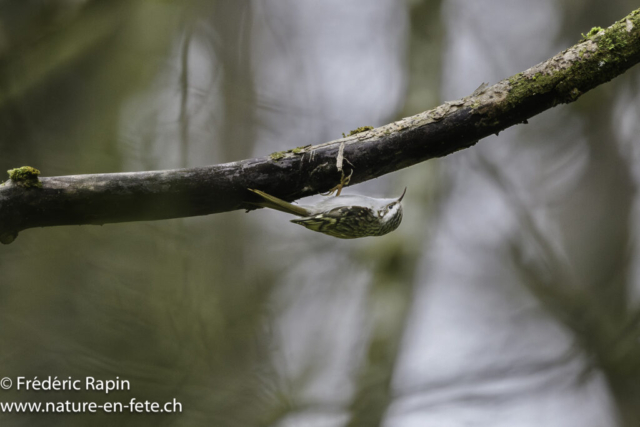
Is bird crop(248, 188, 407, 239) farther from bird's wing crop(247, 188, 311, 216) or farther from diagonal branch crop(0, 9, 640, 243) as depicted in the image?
diagonal branch crop(0, 9, 640, 243)

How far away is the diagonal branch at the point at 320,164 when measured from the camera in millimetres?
1451

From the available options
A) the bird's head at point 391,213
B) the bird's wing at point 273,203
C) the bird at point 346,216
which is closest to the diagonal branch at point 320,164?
the bird's wing at point 273,203

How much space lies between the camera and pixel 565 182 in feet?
14.6

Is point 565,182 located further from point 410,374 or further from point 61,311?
point 61,311

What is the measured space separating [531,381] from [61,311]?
14.6 ft

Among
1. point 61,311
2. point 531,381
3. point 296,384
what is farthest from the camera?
point 531,381

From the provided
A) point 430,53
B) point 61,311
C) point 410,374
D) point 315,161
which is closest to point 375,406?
point 410,374

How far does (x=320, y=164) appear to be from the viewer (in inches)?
61.6

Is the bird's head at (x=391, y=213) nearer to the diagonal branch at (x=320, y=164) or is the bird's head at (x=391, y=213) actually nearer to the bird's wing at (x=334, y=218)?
the bird's wing at (x=334, y=218)

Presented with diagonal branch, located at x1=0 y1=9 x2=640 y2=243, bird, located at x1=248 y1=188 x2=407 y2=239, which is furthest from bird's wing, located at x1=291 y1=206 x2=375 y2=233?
diagonal branch, located at x1=0 y1=9 x2=640 y2=243

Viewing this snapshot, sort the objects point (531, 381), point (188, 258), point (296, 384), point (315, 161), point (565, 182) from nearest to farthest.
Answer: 1. point (315, 161)
2. point (188, 258)
3. point (296, 384)
4. point (531, 381)
5. point (565, 182)

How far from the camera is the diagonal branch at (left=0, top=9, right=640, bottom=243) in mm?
1451

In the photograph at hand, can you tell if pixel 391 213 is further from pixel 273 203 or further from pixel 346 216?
pixel 273 203

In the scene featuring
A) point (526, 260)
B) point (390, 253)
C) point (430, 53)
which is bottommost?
point (526, 260)
